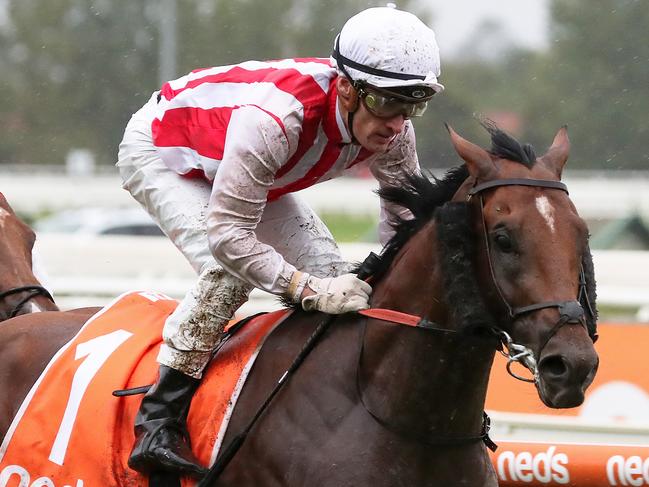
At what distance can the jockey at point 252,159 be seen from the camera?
346 centimetres

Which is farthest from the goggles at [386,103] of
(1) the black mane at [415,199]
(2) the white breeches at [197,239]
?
(2) the white breeches at [197,239]

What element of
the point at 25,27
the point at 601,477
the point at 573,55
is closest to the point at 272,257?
the point at 601,477

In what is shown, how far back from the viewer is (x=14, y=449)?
→ 402 centimetres

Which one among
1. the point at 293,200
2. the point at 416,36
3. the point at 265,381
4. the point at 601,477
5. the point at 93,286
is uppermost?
the point at 416,36

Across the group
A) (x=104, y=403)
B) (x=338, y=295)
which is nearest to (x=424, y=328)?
(x=338, y=295)

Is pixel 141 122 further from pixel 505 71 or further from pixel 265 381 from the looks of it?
pixel 505 71

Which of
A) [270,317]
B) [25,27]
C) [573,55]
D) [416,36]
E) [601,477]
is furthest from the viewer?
[25,27]

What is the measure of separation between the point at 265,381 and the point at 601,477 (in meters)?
1.77

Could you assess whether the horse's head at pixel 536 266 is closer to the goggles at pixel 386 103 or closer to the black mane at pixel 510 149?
the black mane at pixel 510 149

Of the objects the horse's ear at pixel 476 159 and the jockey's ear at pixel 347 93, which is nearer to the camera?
the horse's ear at pixel 476 159

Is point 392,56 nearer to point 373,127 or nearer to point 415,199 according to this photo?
point 373,127

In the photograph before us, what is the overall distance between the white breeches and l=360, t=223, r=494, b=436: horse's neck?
0.53m

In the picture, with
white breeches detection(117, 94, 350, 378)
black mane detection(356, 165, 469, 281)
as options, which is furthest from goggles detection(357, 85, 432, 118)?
white breeches detection(117, 94, 350, 378)

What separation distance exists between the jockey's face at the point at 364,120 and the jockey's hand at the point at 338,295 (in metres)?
0.43
